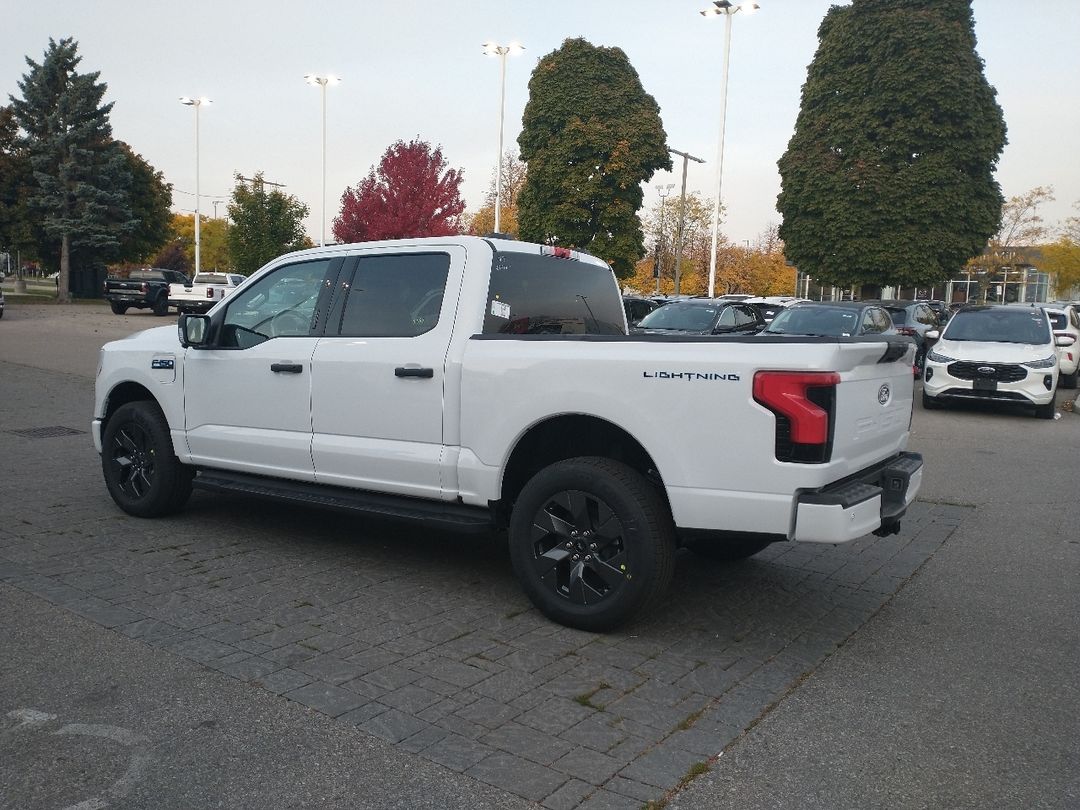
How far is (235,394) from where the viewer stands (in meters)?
5.94

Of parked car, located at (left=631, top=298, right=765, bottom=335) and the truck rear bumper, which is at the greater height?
parked car, located at (left=631, top=298, right=765, bottom=335)

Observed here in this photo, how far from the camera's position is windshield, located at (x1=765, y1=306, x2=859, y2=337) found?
53.5ft

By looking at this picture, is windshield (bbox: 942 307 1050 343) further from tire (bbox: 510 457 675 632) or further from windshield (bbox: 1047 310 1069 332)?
tire (bbox: 510 457 675 632)

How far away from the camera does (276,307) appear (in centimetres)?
591

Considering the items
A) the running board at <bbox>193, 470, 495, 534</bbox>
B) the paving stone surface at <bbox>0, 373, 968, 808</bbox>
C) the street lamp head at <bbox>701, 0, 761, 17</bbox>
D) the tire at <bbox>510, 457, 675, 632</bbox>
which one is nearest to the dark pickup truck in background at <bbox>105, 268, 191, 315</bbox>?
the street lamp head at <bbox>701, 0, 761, 17</bbox>

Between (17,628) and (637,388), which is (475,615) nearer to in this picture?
(637,388)

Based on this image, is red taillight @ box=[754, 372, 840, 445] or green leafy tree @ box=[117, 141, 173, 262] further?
green leafy tree @ box=[117, 141, 173, 262]

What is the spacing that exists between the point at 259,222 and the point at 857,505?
143 ft

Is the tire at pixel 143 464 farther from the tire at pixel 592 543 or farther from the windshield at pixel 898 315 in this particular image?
the windshield at pixel 898 315

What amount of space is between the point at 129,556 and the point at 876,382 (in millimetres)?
4440

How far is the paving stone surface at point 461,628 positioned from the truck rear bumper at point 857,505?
2.18 feet

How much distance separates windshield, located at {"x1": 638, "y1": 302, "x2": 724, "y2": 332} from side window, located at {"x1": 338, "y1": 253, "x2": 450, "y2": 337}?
41.1 ft

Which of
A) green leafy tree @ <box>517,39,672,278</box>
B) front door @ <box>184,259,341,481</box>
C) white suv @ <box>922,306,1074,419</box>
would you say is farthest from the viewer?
green leafy tree @ <box>517,39,672,278</box>

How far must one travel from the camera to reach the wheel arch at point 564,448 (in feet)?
15.5
